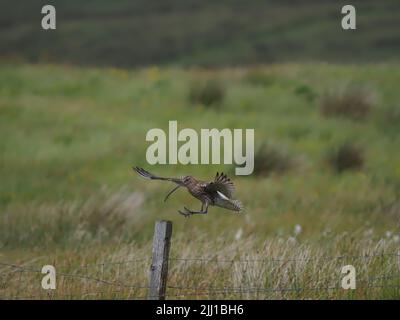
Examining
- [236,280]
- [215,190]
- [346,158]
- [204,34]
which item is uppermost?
[204,34]

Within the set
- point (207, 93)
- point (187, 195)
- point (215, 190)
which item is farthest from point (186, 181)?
point (207, 93)

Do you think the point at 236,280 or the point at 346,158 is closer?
the point at 236,280

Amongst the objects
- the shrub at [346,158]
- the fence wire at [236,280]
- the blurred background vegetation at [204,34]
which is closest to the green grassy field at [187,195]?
the fence wire at [236,280]

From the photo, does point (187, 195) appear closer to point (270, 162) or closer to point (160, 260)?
point (270, 162)

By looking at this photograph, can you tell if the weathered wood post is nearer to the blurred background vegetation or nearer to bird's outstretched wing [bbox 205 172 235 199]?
bird's outstretched wing [bbox 205 172 235 199]

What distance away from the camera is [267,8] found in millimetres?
61438

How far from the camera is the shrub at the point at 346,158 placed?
2070cm

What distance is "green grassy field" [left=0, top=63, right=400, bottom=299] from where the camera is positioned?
11.2 m

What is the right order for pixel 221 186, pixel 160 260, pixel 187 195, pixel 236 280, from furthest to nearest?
pixel 187 195 → pixel 236 280 → pixel 221 186 → pixel 160 260

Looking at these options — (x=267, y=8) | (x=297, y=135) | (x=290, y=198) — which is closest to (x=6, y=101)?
(x=297, y=135)

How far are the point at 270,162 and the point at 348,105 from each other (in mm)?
5321

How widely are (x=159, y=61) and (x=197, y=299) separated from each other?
3758 centimetres

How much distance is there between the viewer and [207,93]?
25109 millimetres

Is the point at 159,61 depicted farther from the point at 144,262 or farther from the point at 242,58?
the point at 144,262
